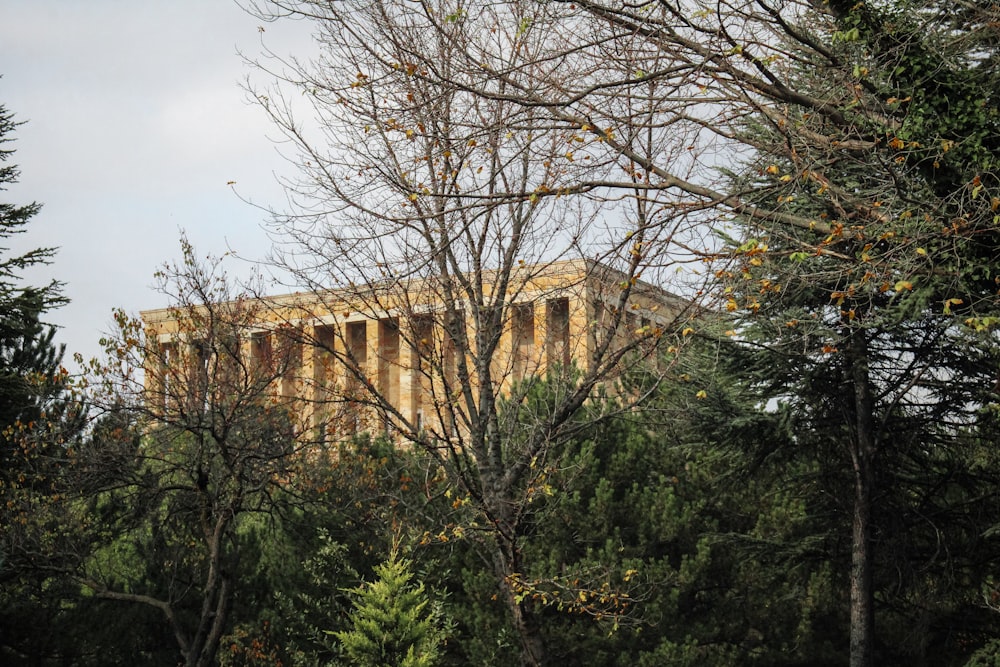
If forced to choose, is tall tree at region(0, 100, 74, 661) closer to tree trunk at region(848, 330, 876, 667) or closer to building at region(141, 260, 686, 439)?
building at region(141, 260, 686, 439)

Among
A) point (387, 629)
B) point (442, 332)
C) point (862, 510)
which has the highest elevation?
point (442, 332)

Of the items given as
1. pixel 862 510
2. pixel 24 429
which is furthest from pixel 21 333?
pixel 862 510

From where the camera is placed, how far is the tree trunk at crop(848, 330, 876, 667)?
16.0m

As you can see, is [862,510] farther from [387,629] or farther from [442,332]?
[387,629]

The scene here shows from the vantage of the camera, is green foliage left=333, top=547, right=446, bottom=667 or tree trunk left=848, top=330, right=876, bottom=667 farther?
tree trunk left=848, top=330, right=876, bottom=667

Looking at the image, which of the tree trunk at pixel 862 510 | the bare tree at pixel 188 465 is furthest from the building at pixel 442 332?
the tree trunk at pixel 862 510

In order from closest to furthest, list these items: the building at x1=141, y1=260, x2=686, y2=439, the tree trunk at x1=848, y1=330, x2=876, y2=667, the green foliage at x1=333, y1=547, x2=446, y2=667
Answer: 1. the building at x1=141, y1=260, x2=686, y2=439
2. the green foliage at x1=333, y1=547, x2=446, y2=667
3. the tree trunk at x1=848, y1=330, x2=876, y2=667

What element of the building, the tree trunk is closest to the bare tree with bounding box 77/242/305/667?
the building

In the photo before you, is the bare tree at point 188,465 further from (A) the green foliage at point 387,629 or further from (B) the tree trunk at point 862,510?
(B) the tree trunk at point 862,510

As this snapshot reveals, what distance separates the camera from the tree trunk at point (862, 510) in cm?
1600

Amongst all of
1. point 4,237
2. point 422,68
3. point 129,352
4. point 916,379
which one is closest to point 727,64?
point 422,68

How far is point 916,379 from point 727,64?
942 centimetres

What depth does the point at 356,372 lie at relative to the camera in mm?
12016

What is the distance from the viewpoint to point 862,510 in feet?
53.8
